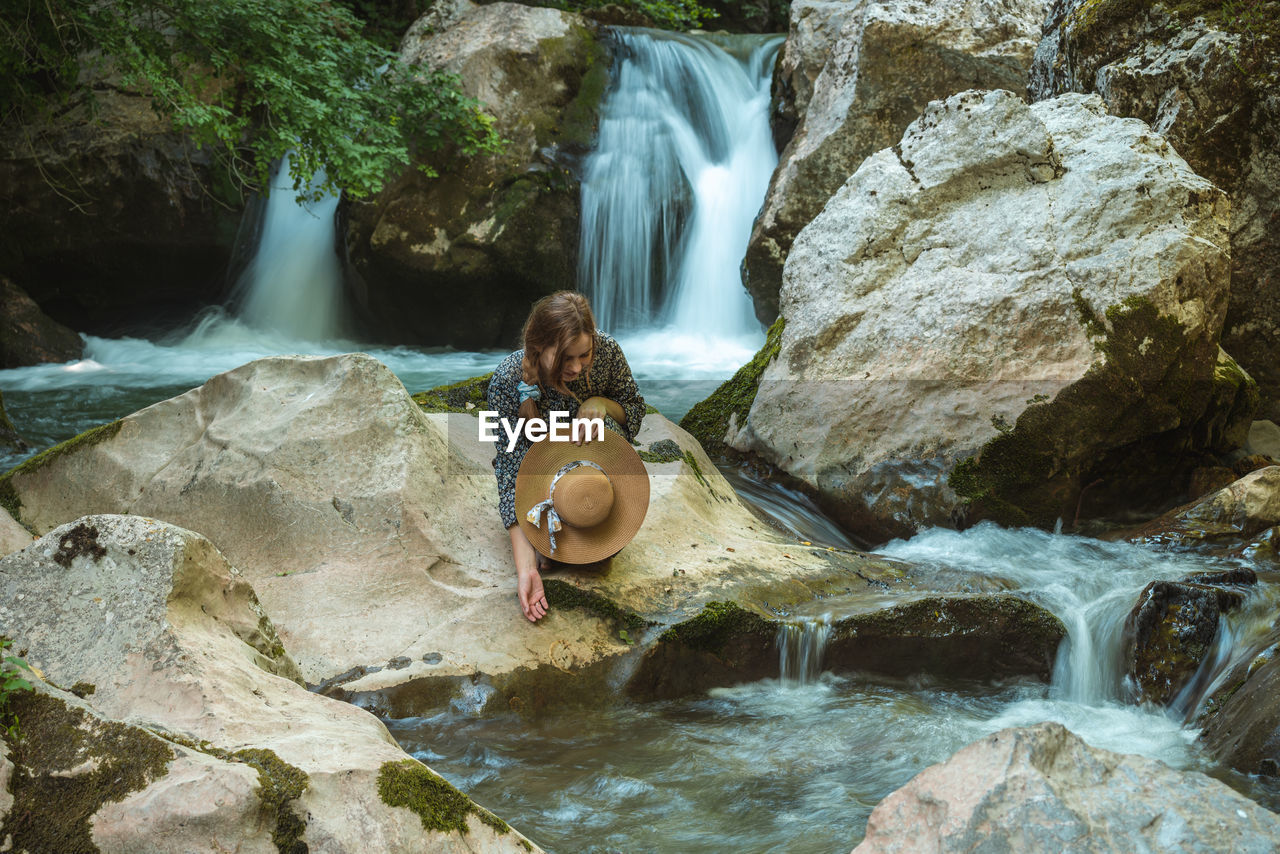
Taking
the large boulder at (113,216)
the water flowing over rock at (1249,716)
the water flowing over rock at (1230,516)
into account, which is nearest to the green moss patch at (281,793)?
the water flowing over rock at (1249,716)

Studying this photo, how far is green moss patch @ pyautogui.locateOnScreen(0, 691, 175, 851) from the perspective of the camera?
188 cm

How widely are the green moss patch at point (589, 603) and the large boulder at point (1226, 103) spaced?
5.29 m

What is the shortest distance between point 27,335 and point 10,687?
35.7 ft

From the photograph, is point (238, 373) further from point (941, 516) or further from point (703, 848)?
point (941, 516)

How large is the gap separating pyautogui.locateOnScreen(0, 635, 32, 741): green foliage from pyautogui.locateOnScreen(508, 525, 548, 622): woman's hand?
6.01 feet

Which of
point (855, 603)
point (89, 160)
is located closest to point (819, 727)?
point (855, 603)

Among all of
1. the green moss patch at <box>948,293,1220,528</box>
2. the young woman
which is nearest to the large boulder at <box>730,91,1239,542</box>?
the green moss patch at <box>948,293,1220,528</box>

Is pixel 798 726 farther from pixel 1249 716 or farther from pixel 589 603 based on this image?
pixel 1249 716

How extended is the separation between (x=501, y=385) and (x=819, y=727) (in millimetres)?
1865

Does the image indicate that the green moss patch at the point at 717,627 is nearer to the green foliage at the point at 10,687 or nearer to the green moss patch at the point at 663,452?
the green moss patch at the point at 663,452

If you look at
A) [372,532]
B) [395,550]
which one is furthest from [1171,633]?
[372,532]

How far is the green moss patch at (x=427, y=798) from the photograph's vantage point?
2059mm

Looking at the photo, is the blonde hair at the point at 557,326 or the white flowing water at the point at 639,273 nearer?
the blonde hair at the point at 557,326

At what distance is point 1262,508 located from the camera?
480 cm
